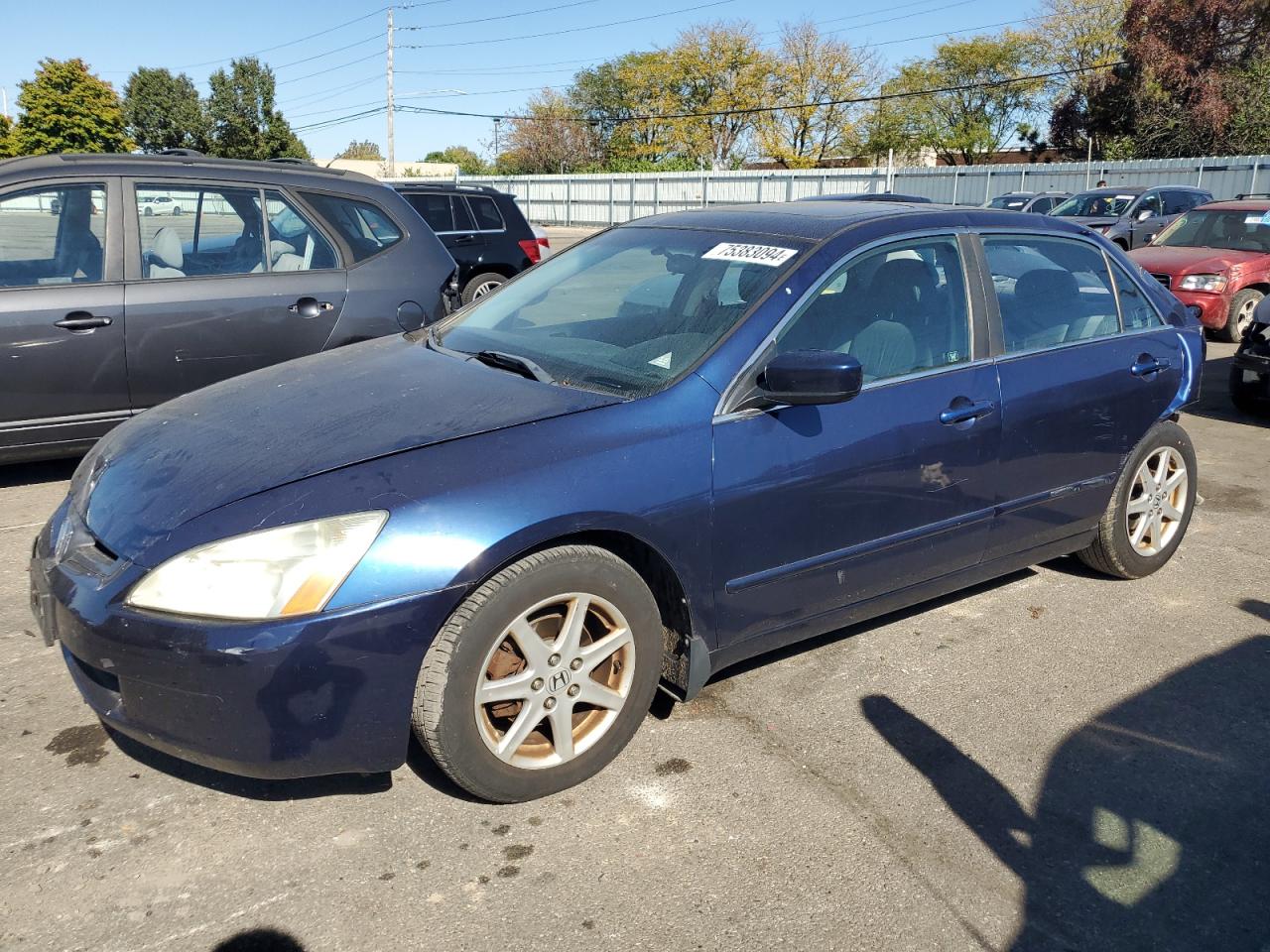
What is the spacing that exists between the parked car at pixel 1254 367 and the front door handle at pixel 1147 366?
4.19 m

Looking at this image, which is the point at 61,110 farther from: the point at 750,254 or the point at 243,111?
the point at 750,254

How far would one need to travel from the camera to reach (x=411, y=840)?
107 inches

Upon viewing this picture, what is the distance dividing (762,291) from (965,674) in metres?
1.57

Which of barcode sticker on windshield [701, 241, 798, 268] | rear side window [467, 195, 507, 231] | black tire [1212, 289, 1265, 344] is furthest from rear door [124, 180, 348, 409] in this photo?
black tire [1212, 289, 1265, 344]

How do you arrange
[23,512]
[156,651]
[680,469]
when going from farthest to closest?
[23,512]
[680,469]
[156,651]

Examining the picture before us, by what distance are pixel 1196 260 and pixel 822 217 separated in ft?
31.6

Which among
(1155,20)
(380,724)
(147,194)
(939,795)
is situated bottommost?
(939,795)

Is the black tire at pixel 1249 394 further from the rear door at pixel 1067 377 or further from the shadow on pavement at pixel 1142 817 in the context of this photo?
the shadow on pavement at pixel 1142 817

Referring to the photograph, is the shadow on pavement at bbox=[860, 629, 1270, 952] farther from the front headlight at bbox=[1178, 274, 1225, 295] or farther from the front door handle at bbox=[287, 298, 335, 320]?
the front headlight at bbox=[1178, 274, 1225, 295]

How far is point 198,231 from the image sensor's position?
Result: 5602 millimetres

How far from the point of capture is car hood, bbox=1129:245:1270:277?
1137 centimetres

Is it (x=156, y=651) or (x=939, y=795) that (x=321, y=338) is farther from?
(x=939, y=795)

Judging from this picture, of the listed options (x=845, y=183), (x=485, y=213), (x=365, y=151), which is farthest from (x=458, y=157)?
(x=485, y=213)

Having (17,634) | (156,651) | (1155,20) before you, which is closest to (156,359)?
(17,634)
